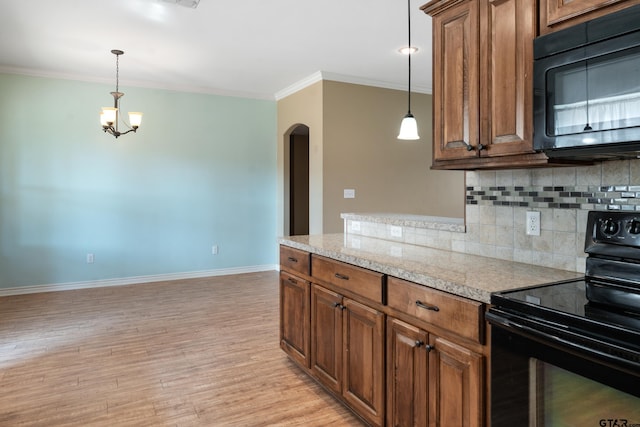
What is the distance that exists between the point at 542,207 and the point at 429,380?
0.90 meters

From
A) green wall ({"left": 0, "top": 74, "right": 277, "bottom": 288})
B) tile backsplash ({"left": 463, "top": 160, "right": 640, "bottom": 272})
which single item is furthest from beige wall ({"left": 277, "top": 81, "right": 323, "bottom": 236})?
tile backsplash ({"left": 463, "top": 160, "right": 640, "bottom": 272})

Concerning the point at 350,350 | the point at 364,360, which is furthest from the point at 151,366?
the point at 364,360

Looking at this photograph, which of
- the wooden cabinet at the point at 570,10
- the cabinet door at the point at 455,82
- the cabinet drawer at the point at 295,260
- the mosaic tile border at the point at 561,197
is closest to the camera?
the wooden cabinet at the point at 570,10

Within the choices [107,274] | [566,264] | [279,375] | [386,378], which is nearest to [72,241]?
[107,274]

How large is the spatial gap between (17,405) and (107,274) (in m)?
3.18

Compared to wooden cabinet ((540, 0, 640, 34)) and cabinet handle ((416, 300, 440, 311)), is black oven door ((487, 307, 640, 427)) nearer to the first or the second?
cabinet handle ((416, 300, 440, 311))

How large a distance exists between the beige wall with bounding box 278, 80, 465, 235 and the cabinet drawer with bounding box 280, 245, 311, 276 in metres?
2.31

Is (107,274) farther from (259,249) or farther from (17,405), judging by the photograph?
(17,405)

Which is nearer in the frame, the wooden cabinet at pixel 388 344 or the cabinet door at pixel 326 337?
the wooden cabinet at pixel 388 344

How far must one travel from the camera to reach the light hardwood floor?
7.61 ft

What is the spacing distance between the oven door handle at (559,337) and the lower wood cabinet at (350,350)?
0.69m

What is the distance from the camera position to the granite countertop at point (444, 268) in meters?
1.55

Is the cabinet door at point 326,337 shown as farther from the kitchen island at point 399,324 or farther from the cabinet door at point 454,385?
the cabinet door at point 454,385

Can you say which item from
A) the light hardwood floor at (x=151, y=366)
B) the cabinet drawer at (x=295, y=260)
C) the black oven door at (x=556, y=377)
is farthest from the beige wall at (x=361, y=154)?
the black oven door at (x=556, y=377)
